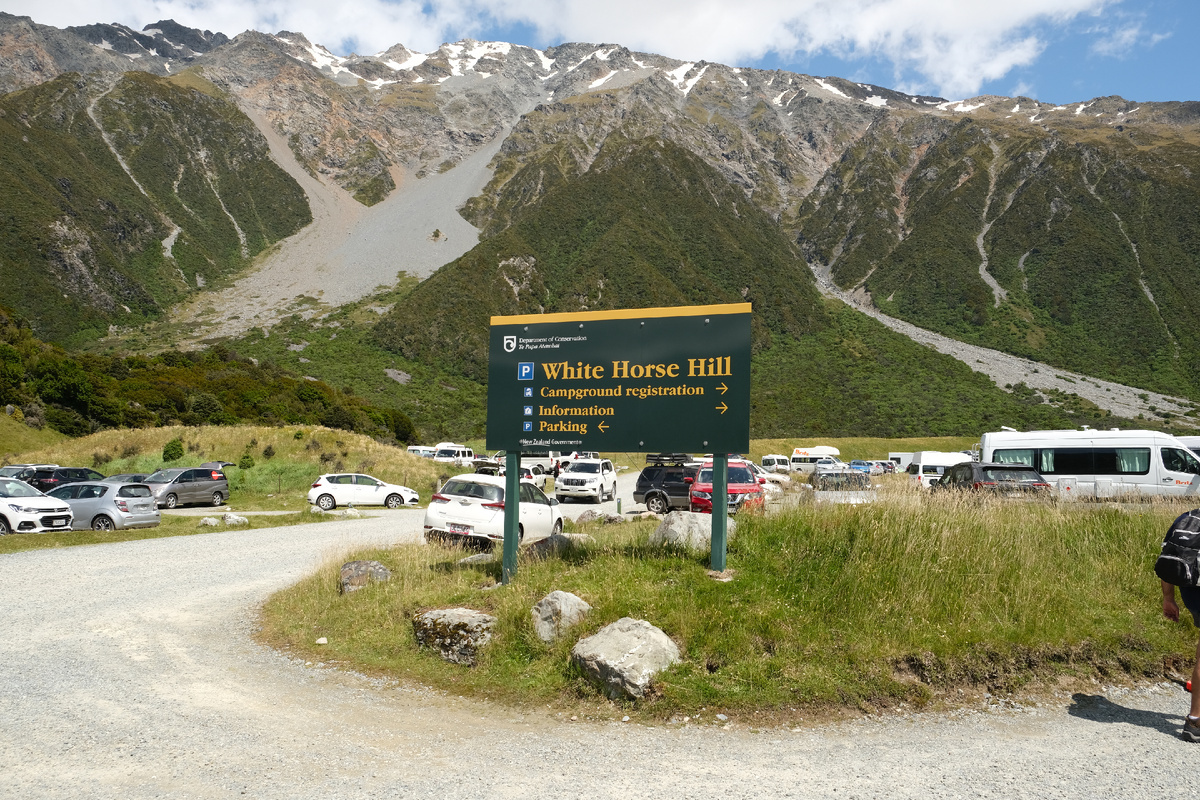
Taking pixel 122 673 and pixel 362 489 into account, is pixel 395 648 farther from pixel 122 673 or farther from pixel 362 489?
pixel 362 489

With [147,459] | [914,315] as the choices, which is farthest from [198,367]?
[914,315]

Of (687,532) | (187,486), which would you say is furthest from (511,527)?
(187,486)

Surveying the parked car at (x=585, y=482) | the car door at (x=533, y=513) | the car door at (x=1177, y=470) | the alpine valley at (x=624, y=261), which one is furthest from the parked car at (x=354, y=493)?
the alpine valley at (x=624, y=261)

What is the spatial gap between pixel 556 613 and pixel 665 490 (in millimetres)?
17195

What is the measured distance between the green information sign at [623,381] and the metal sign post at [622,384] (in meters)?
0.01

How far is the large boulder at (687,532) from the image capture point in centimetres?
923

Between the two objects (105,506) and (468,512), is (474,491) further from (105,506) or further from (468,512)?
(105,506)

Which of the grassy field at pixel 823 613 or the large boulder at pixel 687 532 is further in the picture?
the large boulder at pixel 687 532

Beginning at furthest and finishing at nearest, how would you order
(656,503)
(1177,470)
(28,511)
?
(656,503)
(1177,470)
(28,511)

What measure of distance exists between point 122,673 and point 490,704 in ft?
12.9

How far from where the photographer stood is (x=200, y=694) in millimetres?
6770

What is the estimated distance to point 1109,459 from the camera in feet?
68.9

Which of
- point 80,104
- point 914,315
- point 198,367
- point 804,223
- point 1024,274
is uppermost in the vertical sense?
point 80,104

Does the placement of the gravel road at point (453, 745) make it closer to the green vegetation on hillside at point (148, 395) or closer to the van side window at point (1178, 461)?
the van side window at point (1178, 461)
